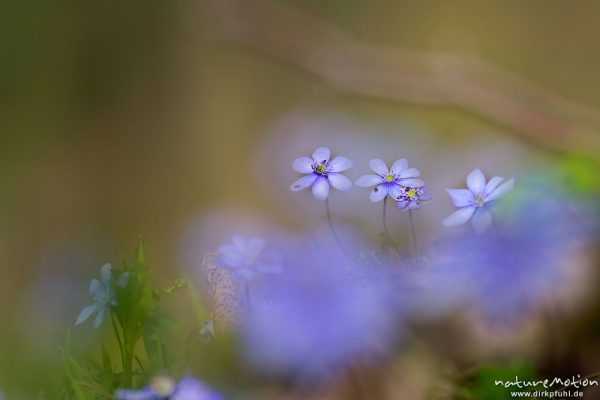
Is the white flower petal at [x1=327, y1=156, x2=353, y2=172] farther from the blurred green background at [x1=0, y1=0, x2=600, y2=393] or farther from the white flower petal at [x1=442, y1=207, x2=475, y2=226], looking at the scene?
the blurred green background at [x1=0, y1=0, x2=600, y2=393]

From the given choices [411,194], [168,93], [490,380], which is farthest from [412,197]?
[168,93]

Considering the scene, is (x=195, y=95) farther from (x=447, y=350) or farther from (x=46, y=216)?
(x=447, y=350)

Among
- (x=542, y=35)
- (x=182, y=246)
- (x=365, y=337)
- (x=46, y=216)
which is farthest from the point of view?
(x=542, y=35)

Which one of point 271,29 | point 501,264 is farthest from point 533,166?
point 271,29

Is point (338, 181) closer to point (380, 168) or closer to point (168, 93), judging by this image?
point (380, 168)

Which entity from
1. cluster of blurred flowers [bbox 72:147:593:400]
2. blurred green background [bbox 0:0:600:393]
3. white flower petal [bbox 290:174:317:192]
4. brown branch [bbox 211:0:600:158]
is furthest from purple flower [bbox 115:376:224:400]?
brown branch [bbox 211:0:600:158]

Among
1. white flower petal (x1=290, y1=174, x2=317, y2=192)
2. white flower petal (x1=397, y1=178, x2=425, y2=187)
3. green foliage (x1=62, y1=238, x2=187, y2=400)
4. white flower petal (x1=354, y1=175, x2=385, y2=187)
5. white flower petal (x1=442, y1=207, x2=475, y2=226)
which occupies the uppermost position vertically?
white flower petal (x1=290, y1=174, x2=317, y2=192)
